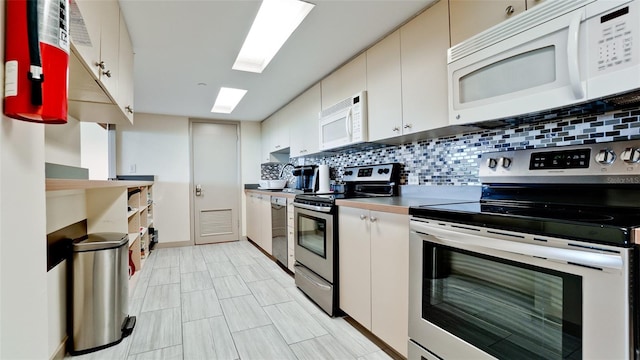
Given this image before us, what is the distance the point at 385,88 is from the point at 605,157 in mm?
1318

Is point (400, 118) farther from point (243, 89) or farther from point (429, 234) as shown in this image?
point (243, 89)

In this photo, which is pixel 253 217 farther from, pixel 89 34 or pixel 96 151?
pixel 89 34

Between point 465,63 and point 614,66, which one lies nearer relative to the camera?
point 614,66

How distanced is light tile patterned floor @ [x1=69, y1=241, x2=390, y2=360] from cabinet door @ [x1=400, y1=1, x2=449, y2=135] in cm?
143

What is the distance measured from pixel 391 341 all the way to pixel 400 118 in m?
1.38

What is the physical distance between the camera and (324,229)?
7.36 ft

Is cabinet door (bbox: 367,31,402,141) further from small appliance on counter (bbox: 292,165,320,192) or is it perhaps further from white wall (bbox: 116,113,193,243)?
white wall (bbox: 116,113,193,243)

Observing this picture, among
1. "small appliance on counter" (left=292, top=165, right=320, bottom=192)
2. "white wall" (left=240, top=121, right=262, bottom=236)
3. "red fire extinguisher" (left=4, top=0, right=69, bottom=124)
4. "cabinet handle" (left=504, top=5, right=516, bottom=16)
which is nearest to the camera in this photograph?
"red fire extinguisher" (left=4, top=0, right=69, bottom=124)

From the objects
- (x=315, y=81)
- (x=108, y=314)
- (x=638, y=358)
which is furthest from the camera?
(x=315, y=81)

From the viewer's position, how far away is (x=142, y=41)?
7.36 ft

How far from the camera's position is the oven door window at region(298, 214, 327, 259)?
2277 millimetres

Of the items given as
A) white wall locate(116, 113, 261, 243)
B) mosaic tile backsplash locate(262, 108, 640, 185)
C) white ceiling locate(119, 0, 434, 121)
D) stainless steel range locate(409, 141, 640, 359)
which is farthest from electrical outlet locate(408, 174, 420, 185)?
white wall locate(116, 113, 261, 243)

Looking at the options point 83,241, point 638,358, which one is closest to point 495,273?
point 638,358

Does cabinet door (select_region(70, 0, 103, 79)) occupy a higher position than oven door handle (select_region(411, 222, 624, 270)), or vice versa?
cabinet door (select_region(70, 0, 103, 79))
